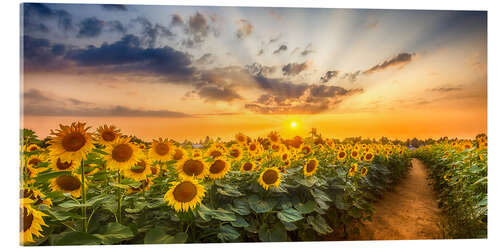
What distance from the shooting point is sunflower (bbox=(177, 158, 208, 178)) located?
2.16 meters

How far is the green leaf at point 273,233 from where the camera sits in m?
2.32

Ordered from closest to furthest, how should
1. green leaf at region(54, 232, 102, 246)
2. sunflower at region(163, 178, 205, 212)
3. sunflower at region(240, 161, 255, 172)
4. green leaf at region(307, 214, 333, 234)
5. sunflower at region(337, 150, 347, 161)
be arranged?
green leaf at region(54, 232, 102, 246) → sunflower at region(163, 178, 205, 212) → green leaf at region(307, 214, 333, 234) → sunflower at region(240, 161, 255, 172) → sunflower at region(337, 150, 347, 161)

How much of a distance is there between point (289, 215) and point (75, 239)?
1.40 metres

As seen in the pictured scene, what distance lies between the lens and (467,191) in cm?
296

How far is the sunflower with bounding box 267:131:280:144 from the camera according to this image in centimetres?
288

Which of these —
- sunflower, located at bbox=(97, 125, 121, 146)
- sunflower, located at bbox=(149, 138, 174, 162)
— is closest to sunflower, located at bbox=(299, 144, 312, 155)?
sunflower, located at bbox=(149, 138, 174, 162)

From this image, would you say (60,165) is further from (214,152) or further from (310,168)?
(310,168)

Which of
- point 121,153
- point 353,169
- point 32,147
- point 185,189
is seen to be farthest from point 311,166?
point 32,147

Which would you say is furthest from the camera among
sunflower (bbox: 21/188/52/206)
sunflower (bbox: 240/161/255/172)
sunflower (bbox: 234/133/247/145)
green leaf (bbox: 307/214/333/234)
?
sunflower (bbox: 234/133/247/145)

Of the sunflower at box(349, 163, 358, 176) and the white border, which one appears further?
the sunflower at box(349, 163, 358, 176)

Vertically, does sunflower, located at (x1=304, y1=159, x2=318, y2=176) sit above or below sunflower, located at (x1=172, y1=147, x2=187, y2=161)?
below

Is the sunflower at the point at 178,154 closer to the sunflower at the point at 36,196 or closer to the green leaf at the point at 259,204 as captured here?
the green leaf at the point at 259,204

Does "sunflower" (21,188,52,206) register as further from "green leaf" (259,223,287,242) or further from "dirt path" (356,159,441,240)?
"dirt path" (356,159,441,240)

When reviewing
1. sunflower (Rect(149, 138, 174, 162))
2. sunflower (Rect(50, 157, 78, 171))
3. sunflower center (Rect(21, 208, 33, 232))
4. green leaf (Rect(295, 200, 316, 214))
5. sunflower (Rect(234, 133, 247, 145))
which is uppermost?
sunflower (Rect(234, 133, 247, 145))
